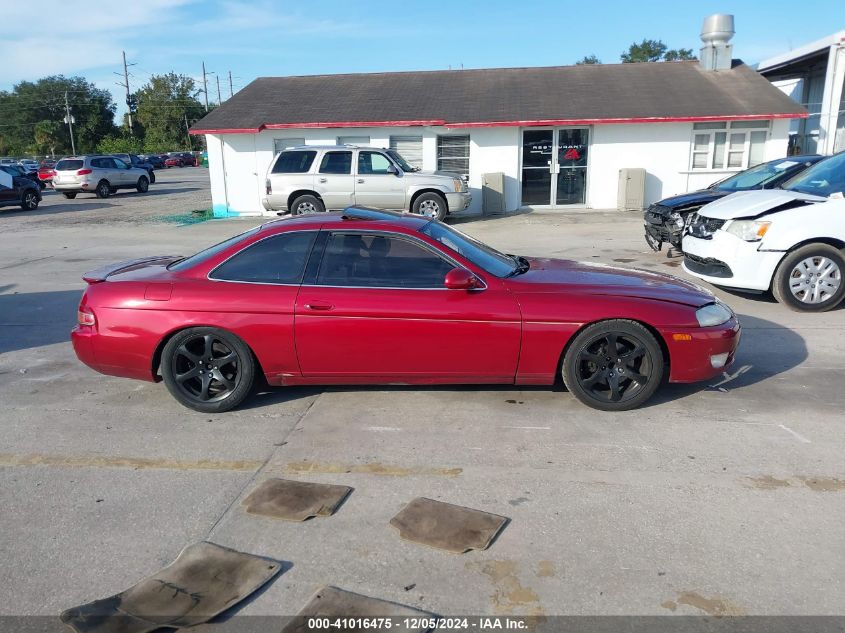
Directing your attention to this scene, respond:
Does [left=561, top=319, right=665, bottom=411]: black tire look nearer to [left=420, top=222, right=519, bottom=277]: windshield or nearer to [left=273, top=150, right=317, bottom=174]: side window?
[left=420, top=222, right=519, bottom=277]: windshield

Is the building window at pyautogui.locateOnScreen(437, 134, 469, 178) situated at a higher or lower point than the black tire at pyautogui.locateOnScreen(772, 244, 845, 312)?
higher

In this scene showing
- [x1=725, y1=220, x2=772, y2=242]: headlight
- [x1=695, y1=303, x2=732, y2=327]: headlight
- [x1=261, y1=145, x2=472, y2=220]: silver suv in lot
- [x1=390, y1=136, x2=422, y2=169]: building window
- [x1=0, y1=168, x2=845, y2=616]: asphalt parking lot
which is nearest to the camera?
[x1=0, y1=168, x2=845, y2=616]: asphalt parking lot

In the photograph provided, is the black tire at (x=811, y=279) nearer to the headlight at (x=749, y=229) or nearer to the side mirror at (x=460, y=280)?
the headlight at (x=749, y=229)

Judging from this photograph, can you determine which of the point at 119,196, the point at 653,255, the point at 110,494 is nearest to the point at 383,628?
the point at 110,494

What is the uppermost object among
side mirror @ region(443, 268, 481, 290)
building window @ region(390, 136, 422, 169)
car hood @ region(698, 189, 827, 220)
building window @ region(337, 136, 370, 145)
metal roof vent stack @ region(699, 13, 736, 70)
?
metal roof vent stack @ region(699, 13, 736, 70)

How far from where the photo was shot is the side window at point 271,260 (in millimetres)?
4965

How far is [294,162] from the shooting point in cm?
1587

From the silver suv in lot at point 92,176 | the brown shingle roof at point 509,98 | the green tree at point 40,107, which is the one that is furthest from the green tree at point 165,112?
the brown shingle roof at point 509,98

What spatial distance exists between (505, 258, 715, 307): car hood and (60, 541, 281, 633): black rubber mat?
263 cm

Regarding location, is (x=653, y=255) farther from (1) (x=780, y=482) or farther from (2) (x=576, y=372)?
(1) (x=780, y=482)

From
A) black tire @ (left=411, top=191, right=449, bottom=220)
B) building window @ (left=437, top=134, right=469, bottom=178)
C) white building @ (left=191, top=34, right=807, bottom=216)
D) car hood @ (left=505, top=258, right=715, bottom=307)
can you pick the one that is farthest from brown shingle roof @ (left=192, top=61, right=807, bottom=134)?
car hood @ (left=505, top=258, right=715, bottom=307)

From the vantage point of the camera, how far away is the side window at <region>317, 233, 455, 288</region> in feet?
15.9

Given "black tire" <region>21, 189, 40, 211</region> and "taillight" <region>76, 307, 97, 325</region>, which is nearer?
"taillight" <region>76, 307, 97, 325</region>

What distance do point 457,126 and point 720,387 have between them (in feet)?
48.3
